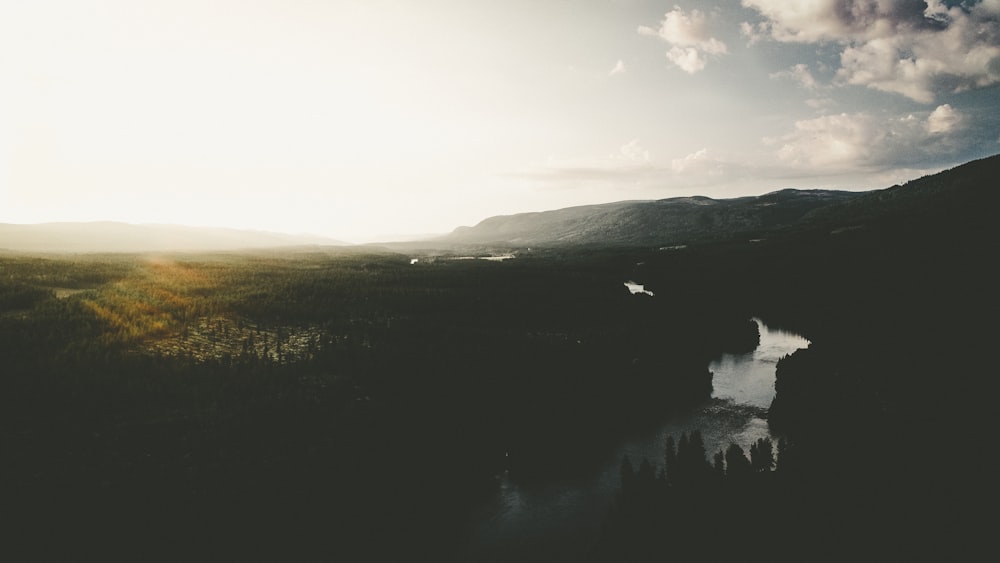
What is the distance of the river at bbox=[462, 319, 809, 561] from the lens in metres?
26.8

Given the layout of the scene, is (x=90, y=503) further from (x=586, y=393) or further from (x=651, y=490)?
(x=586, y=393)

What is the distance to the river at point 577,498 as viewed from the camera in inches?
1056

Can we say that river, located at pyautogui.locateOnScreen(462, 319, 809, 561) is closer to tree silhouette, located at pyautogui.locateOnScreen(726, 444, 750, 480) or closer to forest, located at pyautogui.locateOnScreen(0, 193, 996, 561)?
forest, located at pyautogui.locateOnScreen(0, 193, 996, 561)

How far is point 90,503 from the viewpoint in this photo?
20.3 m

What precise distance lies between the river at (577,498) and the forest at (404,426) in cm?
150

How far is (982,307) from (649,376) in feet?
136

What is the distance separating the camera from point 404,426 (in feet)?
111

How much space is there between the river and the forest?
1.50m

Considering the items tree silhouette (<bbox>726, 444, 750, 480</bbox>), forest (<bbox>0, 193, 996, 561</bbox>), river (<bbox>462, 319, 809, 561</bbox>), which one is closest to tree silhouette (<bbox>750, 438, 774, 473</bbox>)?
forest (<bbox>0, 193, 996, 561</bbox>)

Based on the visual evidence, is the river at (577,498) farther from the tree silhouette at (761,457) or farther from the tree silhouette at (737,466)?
the tree silhouette at (737,466)

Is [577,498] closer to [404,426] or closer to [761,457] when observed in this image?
[761,457]

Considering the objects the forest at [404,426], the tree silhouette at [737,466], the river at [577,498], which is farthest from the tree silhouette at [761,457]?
the river at [577,498]

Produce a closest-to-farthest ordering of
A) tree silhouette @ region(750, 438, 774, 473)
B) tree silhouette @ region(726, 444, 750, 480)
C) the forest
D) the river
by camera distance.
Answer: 1. the forest
2. the river
3. tree silhouette @ region(726, 444, 750, 480)
4. tree silhouette @ region(750, 438, 774, 473)

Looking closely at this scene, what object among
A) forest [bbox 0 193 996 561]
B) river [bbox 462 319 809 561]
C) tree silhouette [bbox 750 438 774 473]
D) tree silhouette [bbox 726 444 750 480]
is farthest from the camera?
tree silhouette [bbox 750 438 774 473]
